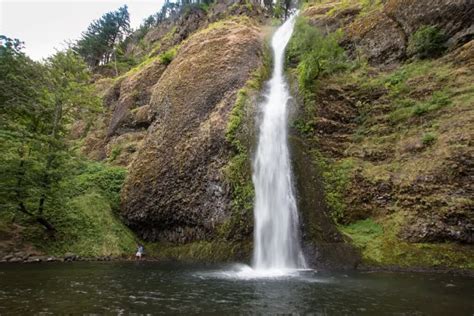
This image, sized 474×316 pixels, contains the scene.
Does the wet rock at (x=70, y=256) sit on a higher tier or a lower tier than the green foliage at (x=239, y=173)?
lower

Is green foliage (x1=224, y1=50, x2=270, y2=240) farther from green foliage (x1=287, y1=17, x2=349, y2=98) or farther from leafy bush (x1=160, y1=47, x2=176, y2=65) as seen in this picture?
leafy bush (x1=160, y1=47, x2=176, y2=65)

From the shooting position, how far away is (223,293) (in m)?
10.6

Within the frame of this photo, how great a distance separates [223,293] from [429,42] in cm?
2186

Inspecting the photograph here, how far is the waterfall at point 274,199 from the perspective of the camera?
17386 millimetres

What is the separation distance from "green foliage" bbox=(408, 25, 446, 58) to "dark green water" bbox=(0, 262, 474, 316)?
52.2ft

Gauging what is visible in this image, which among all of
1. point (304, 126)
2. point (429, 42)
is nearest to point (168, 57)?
point (304, 126)

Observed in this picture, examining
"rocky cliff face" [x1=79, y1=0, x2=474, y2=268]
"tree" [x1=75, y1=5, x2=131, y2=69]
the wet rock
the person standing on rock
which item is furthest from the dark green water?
"tree" [x1=75, y1=5, x2=131, y2=69]

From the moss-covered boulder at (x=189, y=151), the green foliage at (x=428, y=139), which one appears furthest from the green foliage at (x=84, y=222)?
the green foliage at (x=428, y=139)

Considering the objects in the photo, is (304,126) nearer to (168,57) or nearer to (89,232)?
(89,232)

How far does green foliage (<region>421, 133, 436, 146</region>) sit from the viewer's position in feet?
60.3

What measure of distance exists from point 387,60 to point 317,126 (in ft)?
27.2

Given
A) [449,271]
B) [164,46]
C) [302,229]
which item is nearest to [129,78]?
[164,46]

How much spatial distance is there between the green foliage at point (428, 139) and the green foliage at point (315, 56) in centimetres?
871

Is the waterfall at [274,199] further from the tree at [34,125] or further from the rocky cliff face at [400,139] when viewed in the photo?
the tree at [34,125]
